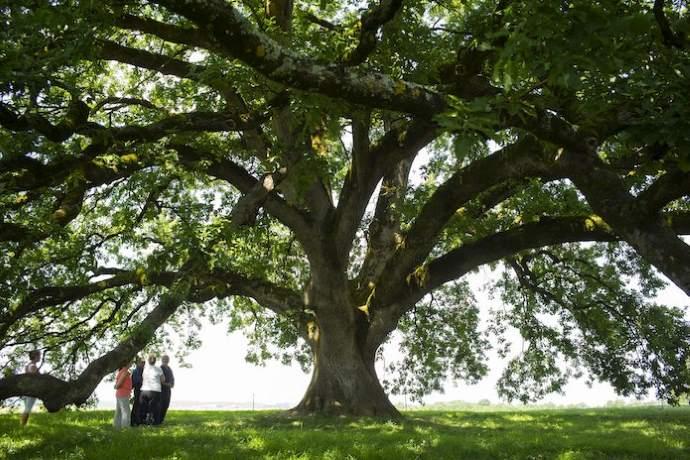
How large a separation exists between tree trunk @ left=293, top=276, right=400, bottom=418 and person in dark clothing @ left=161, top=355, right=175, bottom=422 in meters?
3.52

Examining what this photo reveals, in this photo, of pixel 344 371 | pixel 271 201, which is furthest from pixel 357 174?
pixel 344 371

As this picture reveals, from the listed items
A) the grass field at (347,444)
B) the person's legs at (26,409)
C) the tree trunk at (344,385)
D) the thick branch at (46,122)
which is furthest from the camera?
the tree trunk at (344,385)

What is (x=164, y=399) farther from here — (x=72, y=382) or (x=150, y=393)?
(x=72, y=382)

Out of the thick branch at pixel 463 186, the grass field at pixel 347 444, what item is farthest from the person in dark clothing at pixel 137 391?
the thick branch at pixel 463 186

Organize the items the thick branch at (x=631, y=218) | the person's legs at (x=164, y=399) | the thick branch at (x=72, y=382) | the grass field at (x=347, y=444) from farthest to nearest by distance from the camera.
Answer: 1. the person's legs at (x=164, y=399)
2. the thick branch at (x=631, y=218)
3. the thick branch at (x=72, y=382)
4. the grass field at (x=347, y=444)

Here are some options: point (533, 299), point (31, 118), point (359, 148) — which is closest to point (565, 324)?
point (533, 299)

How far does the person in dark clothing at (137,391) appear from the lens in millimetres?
14586

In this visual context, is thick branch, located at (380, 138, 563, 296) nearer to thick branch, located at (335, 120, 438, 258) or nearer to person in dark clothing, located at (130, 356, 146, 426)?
thick branch, located at (335, 120, 438, 258)

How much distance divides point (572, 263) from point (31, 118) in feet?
59.2

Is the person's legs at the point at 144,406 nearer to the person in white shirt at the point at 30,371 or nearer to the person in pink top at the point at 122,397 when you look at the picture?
the person in pink top at the point at 122,397

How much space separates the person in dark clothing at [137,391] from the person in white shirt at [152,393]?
0.14m

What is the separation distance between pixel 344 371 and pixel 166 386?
15.9 feet

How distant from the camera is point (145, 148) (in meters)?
10.4

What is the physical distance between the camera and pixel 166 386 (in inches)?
605
